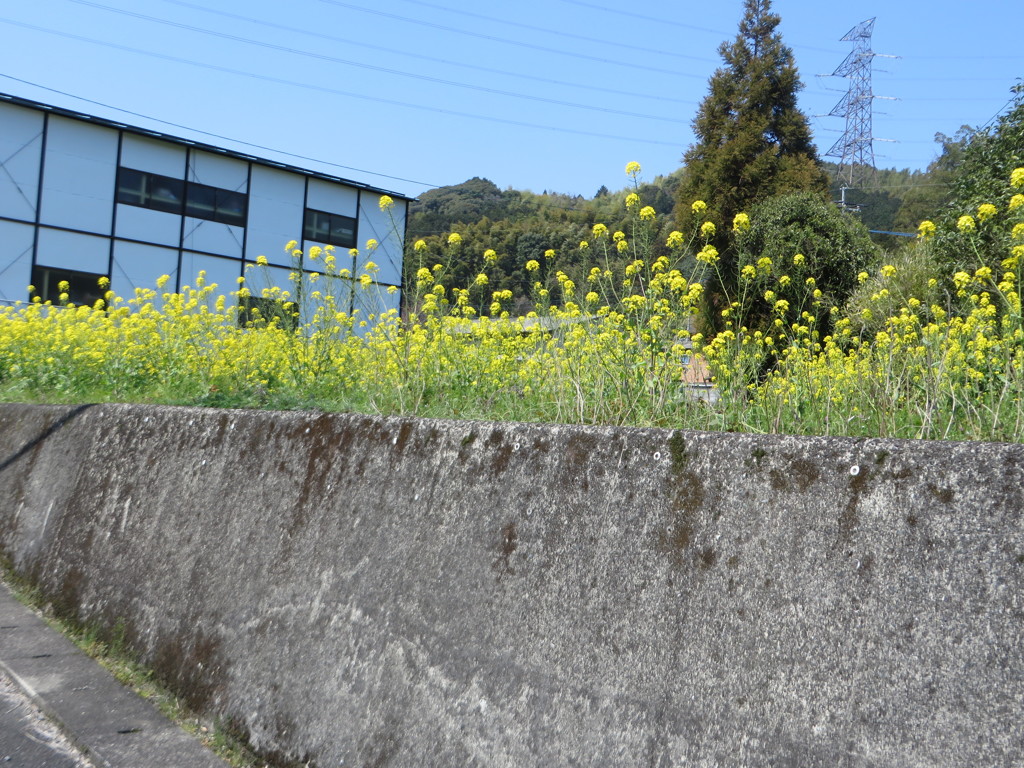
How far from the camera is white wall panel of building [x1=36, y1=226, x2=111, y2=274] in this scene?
2255cm

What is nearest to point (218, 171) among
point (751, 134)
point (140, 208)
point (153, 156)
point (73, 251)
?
point (153, 156)

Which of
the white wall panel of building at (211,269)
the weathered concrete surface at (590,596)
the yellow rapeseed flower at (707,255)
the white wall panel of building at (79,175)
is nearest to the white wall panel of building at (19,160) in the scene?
the white wall panel of building at (79,175)

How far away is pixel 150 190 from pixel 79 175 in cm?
189

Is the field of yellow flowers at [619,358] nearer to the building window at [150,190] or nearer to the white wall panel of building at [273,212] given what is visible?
the building window at [150,190]

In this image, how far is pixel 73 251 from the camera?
23.0m

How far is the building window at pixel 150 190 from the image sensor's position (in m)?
24.1

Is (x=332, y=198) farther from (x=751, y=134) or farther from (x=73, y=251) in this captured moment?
(x=751, y=134)

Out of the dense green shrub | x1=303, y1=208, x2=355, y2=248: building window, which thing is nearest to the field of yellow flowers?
the dense green shrub

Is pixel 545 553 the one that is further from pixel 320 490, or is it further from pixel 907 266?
pixel 907 266

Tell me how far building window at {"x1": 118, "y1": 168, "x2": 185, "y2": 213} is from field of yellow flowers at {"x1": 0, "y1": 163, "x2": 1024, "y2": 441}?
18.8m

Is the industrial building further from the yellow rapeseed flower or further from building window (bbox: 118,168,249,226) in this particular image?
the yellow rapeseed flower

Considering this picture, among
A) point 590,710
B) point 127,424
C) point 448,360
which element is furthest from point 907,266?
point 590,710

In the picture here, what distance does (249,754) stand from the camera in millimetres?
2760

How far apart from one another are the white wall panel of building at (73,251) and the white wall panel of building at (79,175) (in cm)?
27
